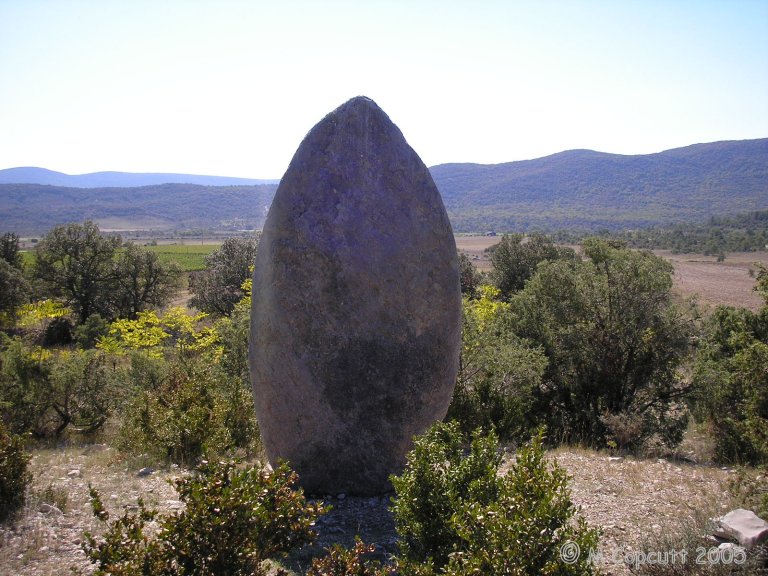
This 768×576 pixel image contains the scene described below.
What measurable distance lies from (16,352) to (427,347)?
12534mm

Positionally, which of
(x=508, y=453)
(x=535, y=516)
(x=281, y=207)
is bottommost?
(x=508, y=453)

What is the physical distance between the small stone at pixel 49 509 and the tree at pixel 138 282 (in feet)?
104

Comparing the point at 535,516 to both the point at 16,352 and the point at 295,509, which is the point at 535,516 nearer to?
the point at 295,509

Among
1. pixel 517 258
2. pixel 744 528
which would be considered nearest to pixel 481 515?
pixel 744 528

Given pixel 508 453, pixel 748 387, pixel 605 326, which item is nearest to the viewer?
pixel 508 453

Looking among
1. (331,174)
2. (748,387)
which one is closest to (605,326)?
(748,387)

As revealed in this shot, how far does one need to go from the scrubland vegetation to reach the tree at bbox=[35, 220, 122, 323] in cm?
775

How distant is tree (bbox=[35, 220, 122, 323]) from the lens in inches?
1359

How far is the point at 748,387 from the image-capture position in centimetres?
1028

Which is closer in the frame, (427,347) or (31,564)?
(31,564)

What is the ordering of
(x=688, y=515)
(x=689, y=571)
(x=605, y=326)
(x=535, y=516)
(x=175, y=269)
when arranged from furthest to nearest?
(x=175, y=269), (x=605, y=326), (x=688, y=515), (x=689, y=571), (x=535, y=516)

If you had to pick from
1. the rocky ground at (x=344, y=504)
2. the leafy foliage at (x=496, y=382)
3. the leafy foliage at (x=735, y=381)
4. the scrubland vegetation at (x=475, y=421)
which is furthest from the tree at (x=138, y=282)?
the leafy foliage at (x=735, y=381)

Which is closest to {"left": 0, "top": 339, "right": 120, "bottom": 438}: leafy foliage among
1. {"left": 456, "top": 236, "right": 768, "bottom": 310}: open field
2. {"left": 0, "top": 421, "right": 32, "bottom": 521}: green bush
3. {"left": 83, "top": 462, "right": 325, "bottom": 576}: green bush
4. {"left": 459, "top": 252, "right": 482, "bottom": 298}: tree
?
{"left": 0, "top": 421, "right": 32, "bottom": 521}: green bush

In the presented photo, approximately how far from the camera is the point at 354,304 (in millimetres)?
5375
